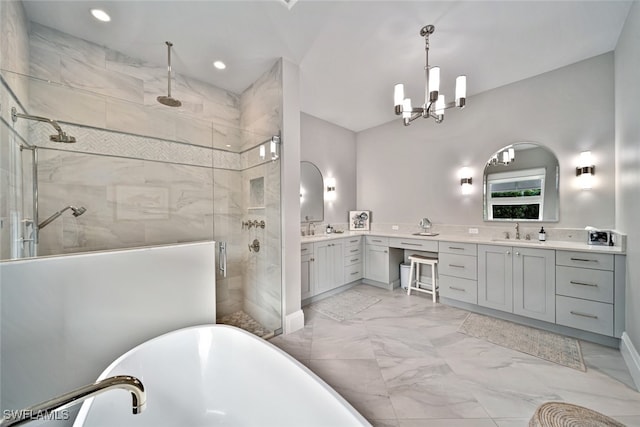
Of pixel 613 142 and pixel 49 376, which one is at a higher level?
pixel 613 142

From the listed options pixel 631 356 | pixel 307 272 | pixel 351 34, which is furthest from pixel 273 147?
pixel 631 356

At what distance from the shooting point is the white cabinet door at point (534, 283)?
7.68 ft

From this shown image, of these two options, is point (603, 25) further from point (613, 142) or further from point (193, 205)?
point (193, 205)

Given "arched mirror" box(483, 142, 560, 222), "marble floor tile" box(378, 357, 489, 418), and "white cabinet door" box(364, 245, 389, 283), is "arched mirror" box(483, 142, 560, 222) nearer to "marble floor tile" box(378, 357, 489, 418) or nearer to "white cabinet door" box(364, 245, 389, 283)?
"white cabinet door" box(364, 245, 389, 283)

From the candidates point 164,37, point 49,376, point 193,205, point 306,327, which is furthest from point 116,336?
point 164,37

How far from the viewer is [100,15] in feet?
6.17

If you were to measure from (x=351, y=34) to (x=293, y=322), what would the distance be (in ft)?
9.55

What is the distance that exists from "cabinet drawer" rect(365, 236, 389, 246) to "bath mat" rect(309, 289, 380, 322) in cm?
84

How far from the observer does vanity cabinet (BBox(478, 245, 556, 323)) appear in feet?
7.75

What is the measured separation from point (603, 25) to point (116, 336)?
476 cm

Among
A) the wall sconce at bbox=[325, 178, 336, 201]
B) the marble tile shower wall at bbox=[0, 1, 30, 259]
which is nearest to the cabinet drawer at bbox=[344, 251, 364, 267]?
the wall sconce at bbox=[325, 178, 336, 201]

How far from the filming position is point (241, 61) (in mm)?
2479

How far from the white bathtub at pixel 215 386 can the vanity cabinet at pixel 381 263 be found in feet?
8.80

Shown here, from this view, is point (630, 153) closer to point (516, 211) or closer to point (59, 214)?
point (516, 211)
